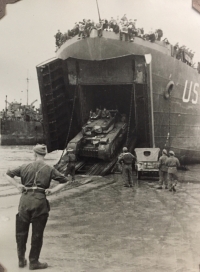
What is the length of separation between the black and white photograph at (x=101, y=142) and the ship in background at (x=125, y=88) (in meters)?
0.03

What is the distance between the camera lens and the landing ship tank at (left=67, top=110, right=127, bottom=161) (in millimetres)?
9345

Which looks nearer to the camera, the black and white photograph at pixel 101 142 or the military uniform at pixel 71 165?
the black and white photograph at pixel 101 142

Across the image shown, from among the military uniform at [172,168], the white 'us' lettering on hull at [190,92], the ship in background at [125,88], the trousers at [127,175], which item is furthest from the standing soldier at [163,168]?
the white 'us' lettering on hull at [190,92]

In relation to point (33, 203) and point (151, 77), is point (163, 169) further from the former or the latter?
point (33, 203)

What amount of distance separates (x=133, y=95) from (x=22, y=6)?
18.9 ft

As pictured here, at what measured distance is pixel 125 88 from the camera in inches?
391

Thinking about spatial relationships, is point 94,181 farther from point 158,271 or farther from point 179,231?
point 158,271

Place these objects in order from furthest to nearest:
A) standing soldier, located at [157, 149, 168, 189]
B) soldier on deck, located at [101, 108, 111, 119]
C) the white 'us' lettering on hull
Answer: soldier on deck, located at [101, 108, 111, 119], the white 'us' lettering on hull, standing soldier, located at [157, 149, 168, 189]

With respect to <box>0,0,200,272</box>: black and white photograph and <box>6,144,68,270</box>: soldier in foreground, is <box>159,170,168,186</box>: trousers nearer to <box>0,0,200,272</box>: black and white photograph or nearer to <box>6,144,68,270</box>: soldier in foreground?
<box>0,0,200,272</box>: black and white photograph

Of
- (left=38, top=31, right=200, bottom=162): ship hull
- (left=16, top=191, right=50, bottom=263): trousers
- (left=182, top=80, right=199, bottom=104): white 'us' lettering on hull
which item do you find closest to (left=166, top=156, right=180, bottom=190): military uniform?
(left=38, top=31, right=200, bottom=162): ship hull

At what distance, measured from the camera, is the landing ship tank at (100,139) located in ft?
30.7

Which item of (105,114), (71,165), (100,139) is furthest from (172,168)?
(105,114)

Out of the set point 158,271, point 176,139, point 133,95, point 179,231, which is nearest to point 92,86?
point 133,95

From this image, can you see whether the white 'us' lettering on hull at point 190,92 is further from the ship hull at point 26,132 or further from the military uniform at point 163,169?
the ship hull at point 26,132
